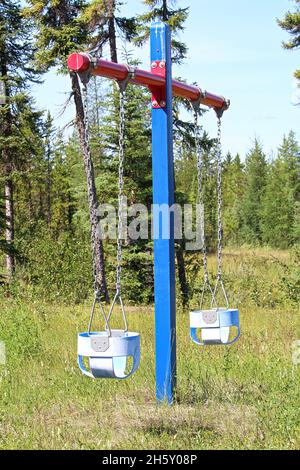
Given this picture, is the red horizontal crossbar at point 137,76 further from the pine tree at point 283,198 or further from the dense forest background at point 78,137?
the pine tree at point 283,198

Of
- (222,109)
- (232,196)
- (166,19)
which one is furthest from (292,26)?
(232,196)

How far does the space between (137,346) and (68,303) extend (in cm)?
1207

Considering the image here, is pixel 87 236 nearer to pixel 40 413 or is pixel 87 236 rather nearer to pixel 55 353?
pixel 55 353

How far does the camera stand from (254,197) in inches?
2050

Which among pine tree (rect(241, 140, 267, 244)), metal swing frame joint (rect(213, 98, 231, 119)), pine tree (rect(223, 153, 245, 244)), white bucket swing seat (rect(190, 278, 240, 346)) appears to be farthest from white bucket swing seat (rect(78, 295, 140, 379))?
pine tree (rect(241, 140, 267, 244))

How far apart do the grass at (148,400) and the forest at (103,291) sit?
17 mm

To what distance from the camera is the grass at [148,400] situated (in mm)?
4770

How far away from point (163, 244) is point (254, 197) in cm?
4713

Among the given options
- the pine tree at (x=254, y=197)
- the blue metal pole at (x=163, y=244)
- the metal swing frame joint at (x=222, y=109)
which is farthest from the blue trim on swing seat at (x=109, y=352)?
the pine tree at (x=254, y=197)

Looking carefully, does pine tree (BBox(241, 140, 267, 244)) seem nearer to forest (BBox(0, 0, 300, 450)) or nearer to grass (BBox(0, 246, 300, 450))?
forest (BBox(0, 0, 300, 450))

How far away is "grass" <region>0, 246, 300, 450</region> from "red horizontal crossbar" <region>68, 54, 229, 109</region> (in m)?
2.49

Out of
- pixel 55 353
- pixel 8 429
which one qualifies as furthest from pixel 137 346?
pixel 55 353

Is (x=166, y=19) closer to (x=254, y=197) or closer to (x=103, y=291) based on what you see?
(x=103, y=291)

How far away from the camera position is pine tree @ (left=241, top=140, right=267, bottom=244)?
51062 millimetres
